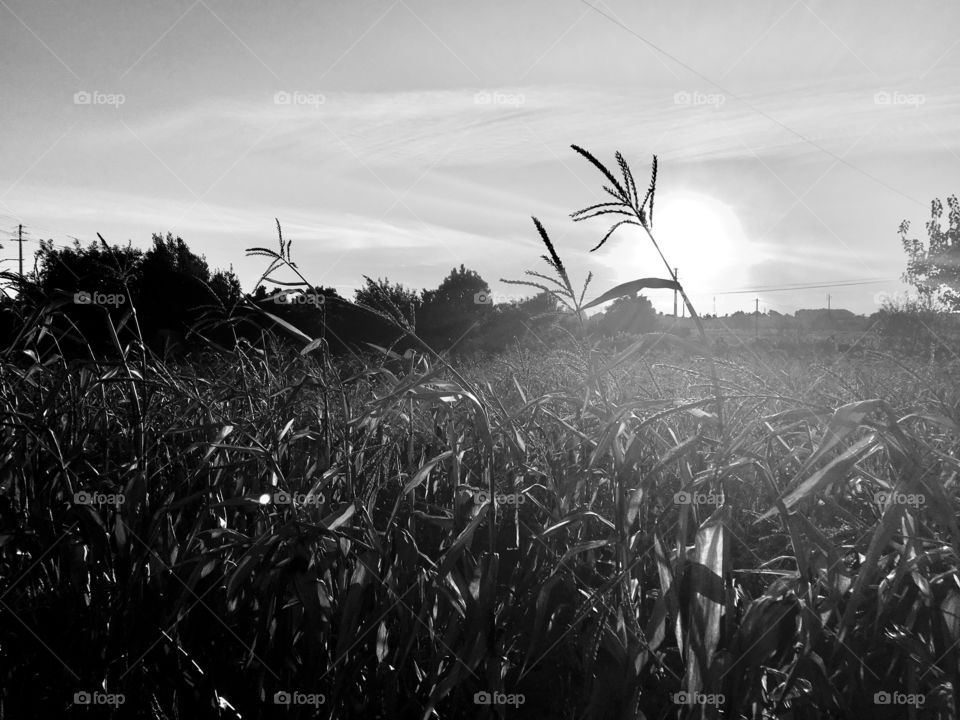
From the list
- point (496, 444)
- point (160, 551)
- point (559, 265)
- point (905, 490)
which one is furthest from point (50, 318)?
point (905, 490)

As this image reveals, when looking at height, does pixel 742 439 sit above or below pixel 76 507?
above

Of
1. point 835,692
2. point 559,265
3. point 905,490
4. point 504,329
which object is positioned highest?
point 504,329

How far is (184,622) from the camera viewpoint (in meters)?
1.39

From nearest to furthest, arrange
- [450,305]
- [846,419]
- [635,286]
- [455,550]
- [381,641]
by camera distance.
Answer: [846,419], [635,286], [455,550], [381,641], [450,305]

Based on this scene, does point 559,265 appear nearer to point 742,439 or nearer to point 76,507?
point 742,439

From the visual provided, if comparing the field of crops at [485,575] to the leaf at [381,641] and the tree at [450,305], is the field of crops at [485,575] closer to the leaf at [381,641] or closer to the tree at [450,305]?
the leaf at [381,641]

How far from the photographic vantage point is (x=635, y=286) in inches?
37.2

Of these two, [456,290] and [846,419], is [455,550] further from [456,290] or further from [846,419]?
[456,290]

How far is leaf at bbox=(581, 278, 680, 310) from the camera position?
913 mm

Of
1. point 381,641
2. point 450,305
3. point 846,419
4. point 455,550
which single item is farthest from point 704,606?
point 450,305

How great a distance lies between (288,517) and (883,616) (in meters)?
1.14

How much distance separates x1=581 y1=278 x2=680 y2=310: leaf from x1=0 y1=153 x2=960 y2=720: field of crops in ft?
0.42

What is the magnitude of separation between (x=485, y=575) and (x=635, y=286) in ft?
1.82

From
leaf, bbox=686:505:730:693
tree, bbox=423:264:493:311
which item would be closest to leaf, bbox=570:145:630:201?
leaf, bbox=686:505:730:693
